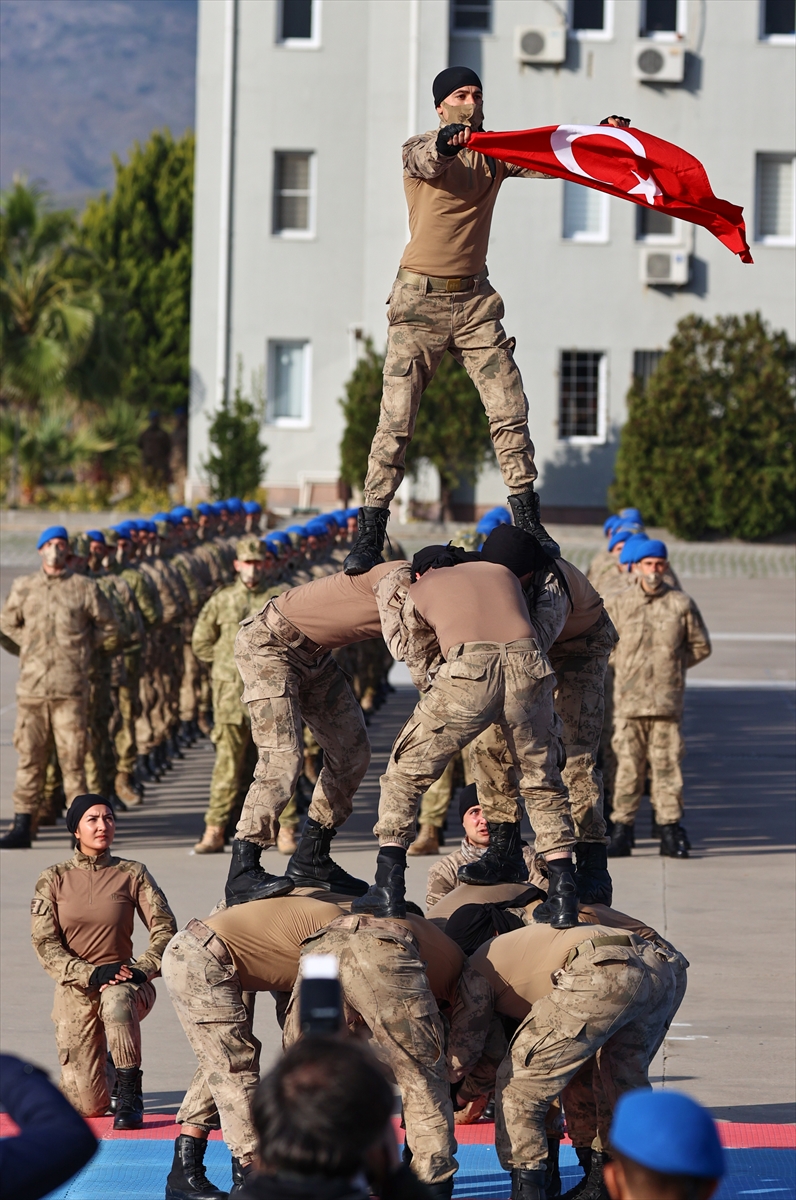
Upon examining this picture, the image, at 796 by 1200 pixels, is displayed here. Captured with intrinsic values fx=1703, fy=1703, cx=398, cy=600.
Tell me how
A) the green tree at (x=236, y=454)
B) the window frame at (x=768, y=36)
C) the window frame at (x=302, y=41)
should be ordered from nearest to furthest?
the green tree at (x=236, y=454), the window frame at (x=768, y=36), the window frame at (x=302, y=41)

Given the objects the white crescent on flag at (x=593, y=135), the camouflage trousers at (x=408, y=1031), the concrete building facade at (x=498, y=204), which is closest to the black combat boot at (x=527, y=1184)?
the camouflage trousers at (x=408, y=1031)

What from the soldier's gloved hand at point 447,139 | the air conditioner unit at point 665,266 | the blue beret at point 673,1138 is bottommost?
the blue beret at point 673,1138

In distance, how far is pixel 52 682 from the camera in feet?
43.7

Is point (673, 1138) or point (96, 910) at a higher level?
point (673, 1138)

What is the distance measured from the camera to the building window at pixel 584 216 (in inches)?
1348

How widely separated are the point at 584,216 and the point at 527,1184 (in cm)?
3030

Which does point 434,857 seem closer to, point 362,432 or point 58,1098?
point 58,1098

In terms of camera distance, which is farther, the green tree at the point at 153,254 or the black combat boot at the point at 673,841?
the green tree at the point at 153,254

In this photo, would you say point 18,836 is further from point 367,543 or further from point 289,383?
point 289,383

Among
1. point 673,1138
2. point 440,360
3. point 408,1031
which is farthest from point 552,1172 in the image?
point 440,360

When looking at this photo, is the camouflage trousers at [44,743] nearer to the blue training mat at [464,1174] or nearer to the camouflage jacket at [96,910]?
the camouflage jacket at [96,910]

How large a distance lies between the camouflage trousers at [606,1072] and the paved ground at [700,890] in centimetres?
170

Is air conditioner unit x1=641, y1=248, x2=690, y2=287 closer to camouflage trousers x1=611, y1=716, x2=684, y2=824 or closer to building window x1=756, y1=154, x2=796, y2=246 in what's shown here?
building window x1=756, y1=154, x2=796, y2=246

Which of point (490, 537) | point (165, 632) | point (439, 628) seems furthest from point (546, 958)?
point (165, 632)
